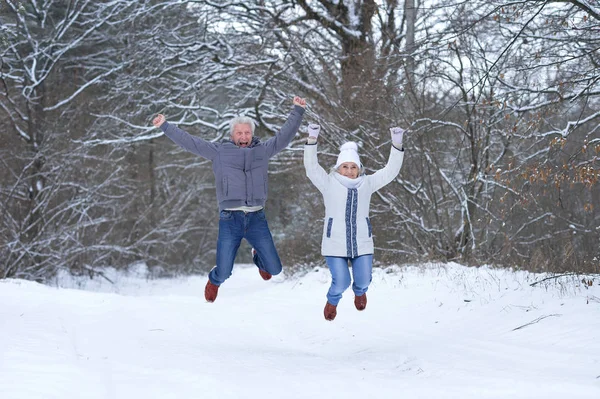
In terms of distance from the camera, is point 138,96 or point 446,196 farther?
point 138,96

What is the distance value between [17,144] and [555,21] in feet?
52.2

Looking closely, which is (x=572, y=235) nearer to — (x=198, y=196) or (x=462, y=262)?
(x=462, y=262)

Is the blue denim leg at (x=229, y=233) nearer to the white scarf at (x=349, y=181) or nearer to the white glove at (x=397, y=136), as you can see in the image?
the white scarf at (x=349, y=181)

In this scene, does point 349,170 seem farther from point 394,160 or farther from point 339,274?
point 339,274

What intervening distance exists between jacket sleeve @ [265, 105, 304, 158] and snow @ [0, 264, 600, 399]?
2.14m

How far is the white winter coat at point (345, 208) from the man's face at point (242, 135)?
747mm

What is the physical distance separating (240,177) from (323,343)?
8.53ft

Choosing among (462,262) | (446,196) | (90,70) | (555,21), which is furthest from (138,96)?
(555,21)

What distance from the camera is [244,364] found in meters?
6.94

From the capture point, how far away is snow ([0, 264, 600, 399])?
568 cm

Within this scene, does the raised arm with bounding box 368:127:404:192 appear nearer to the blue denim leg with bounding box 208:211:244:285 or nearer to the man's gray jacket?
the man's gray jacket

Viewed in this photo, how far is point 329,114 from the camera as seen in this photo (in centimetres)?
1496

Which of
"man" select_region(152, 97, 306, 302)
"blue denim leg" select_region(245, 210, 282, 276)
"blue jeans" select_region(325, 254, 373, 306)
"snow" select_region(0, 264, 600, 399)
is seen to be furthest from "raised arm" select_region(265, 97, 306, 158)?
"snow" select_region(0, 264, 600, 399)

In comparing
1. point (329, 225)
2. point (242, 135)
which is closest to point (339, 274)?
point (329, 225)
